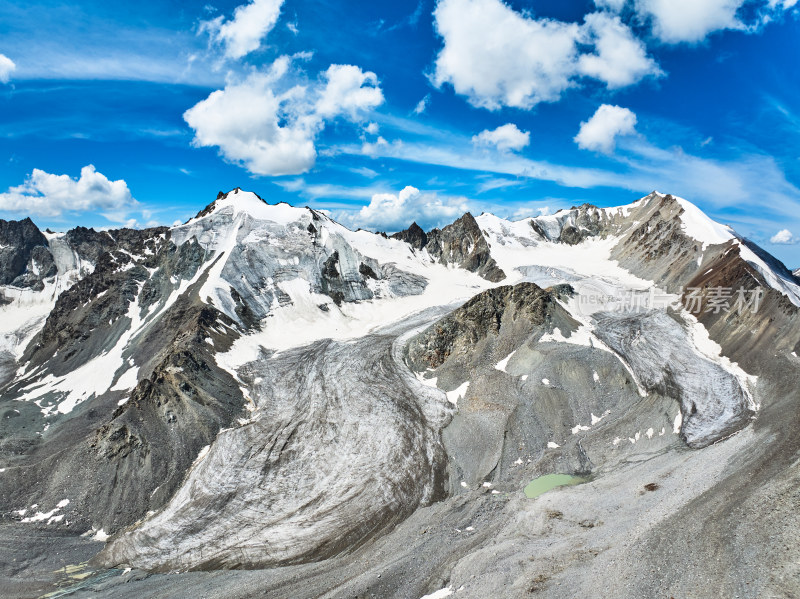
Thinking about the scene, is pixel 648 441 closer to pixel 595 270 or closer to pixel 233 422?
pixel 233 422

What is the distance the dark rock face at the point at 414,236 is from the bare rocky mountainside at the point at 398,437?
4329 centimetres

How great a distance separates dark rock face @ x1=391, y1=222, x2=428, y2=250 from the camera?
122 meters

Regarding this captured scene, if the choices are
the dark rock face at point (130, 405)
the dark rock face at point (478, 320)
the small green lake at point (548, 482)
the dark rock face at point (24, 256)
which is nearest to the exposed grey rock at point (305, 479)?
the dark rock face at point (130, 405)

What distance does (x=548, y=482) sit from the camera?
106 ft

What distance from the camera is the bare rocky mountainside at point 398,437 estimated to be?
2258 centimetres

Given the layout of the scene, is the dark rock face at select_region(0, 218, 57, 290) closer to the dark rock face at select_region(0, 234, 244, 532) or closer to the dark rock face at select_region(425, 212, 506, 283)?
the dark rock face at select_region(0, 234, 244, 532)

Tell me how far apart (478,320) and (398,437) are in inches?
786

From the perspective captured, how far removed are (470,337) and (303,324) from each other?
32737 millimetres

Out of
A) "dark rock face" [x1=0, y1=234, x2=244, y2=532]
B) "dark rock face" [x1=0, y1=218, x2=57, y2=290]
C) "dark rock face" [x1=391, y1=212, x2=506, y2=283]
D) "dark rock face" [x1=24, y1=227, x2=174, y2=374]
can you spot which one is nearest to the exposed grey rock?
"dark rock face" [x1=0, y1=234, x2=244, y2=532]

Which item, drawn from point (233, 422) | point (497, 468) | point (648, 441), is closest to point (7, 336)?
point (233, 422)

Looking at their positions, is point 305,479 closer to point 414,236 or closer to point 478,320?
point 478,320

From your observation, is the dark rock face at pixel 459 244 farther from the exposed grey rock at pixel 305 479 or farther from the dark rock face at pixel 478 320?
the exposed grey rock at pixel 305 479

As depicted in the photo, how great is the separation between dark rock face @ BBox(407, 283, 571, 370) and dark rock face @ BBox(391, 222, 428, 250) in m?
68.7

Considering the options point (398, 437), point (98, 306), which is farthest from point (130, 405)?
point (98, 306)
